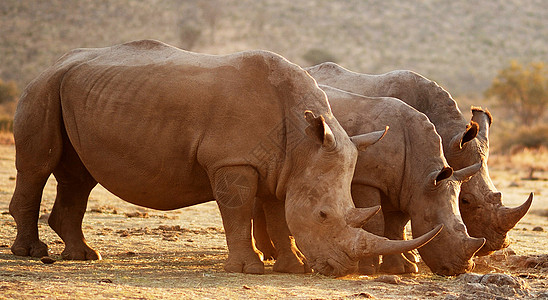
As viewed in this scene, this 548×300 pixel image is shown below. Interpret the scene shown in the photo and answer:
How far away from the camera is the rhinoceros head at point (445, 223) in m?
8.23

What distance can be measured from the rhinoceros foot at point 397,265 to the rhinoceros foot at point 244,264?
4.81 feet

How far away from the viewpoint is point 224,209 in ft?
26.8

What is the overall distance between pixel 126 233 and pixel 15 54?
45.5m

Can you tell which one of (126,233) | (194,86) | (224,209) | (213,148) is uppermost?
(194,86)

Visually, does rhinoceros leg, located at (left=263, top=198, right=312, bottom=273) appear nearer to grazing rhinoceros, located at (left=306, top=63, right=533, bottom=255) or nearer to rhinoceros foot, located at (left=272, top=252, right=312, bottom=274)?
rhinoceros foot, located at (left=272, top=252, right=312, bottom=274)

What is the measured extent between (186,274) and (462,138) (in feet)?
10.9

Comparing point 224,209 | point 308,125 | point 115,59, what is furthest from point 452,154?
point 115,59

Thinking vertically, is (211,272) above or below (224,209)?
below

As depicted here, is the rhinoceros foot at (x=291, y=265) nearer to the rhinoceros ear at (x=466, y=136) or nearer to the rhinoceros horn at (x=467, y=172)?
the rhinoceros horn at (x=467, y=172)

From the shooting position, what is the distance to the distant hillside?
56.4 meters

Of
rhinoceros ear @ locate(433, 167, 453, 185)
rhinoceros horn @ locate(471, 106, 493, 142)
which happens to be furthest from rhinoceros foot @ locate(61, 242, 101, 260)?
rhinoceros horn @ locate(471, 106, 493, 142)

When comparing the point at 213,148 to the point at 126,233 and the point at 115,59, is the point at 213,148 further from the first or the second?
the point at 126,233

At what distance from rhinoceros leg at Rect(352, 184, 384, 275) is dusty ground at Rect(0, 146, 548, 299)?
422 mm

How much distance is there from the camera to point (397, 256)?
8.94m
